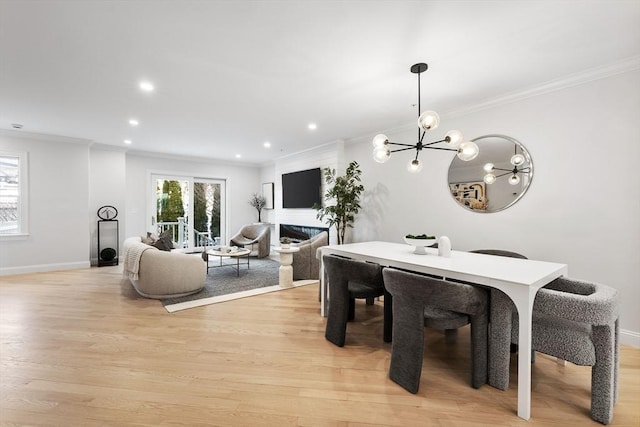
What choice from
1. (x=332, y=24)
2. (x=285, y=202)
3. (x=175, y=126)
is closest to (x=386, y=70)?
(x=332, y=24)

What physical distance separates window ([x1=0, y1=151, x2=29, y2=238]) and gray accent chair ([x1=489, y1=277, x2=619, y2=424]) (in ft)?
24.1

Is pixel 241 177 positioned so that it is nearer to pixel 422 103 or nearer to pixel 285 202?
pixel 285 202

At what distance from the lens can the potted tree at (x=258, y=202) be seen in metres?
8.47

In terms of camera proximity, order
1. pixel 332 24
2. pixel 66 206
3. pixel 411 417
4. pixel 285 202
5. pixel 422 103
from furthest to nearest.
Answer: pixel 285 202, pixel 66 206, pixel 422 103, pixel 332 24, pixel 411 417

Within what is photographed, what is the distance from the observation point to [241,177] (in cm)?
847

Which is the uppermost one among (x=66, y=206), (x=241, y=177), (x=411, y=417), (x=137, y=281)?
(x=241, y=177)

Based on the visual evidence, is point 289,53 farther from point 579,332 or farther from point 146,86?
point 579,332

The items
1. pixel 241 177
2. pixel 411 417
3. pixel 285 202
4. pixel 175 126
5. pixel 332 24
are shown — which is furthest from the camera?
pixel 241 177

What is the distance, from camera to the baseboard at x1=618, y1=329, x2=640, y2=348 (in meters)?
2.63

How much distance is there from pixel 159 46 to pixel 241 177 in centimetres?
617

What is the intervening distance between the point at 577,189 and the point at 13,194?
8.42 metres

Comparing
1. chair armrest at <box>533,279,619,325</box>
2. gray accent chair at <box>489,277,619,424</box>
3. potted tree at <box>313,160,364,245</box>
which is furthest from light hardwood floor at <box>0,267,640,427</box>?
potted tree at <box>313,160,364,245</box>

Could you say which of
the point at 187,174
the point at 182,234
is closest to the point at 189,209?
the point at 182,234

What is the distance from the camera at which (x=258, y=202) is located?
8.47 metres
